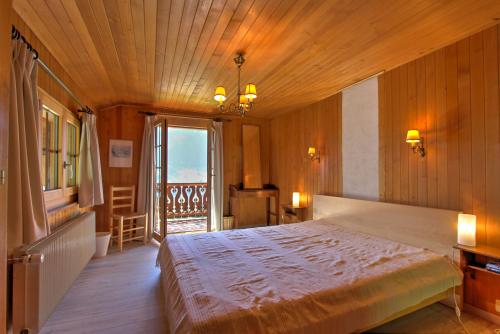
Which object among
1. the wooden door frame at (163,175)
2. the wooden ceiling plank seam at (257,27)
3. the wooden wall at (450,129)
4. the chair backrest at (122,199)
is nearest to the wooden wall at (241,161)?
the wooden door frame at (163,175)

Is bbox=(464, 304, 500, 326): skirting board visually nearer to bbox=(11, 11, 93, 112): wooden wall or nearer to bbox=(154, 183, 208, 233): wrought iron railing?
bbox=(11, 11, 93, 112): wooden wall

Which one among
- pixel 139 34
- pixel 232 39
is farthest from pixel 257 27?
pixel 139 34

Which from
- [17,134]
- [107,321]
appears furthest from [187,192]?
[17,134]

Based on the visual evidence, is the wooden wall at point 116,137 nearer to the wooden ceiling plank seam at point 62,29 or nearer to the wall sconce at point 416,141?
the wooden ceiling plank seam at point 62,29

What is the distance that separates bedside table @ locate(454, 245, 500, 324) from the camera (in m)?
2.02

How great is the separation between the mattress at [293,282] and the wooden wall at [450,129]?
0.61 m

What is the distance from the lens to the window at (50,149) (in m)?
2.51

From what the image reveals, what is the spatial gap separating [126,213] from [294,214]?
9.97ft

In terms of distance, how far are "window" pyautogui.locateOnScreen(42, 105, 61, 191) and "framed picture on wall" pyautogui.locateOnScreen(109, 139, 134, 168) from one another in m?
1.59

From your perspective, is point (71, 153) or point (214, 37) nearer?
point (214, 37)

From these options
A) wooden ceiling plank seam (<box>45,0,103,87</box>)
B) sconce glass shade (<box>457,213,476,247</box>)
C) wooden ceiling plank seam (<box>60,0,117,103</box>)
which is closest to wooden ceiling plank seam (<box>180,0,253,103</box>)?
wooden ceiling plank seam (<box>60,0,117,103</box>)

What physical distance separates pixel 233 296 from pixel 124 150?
3906 mm

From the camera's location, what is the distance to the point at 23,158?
1658 mm

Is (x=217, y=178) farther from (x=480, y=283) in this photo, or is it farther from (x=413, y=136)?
(x=480, y=283)
